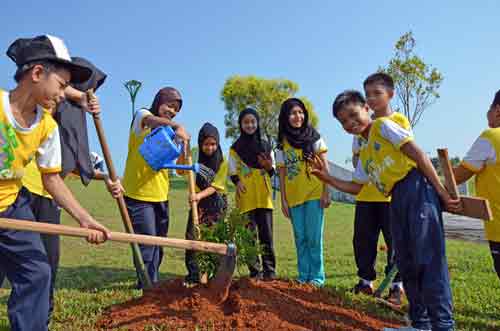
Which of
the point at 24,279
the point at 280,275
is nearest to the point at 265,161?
the point at 280,275

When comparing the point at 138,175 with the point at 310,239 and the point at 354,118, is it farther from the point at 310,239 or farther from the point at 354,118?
the point at 354,118

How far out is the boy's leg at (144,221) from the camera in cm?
428

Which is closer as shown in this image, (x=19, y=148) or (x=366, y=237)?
(x=19, y=148)

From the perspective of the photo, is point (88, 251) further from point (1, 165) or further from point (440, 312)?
point (440, 312)

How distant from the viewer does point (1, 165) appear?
2.44 metres

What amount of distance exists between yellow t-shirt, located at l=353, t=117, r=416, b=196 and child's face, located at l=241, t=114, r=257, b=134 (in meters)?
2.00

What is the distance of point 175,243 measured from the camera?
293 centimetres

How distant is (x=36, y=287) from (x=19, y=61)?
1.31 m

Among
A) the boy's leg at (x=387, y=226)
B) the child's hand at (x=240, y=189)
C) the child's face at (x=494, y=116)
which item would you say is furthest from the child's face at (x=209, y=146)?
the child's face at (x=494, y=116)

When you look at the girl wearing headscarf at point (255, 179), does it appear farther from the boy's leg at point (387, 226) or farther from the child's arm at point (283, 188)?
the boy's leg at point (387, 226)

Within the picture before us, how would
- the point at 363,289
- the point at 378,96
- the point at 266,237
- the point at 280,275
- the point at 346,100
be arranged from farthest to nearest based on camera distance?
the point at 280,275 → the point at 266,237 → the point at 363,289 → the point at 346,100 → the point at 378,96

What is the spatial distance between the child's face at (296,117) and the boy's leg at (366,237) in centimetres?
109

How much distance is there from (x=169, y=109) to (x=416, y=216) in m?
2.50

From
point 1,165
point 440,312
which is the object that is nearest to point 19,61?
point 1,165
